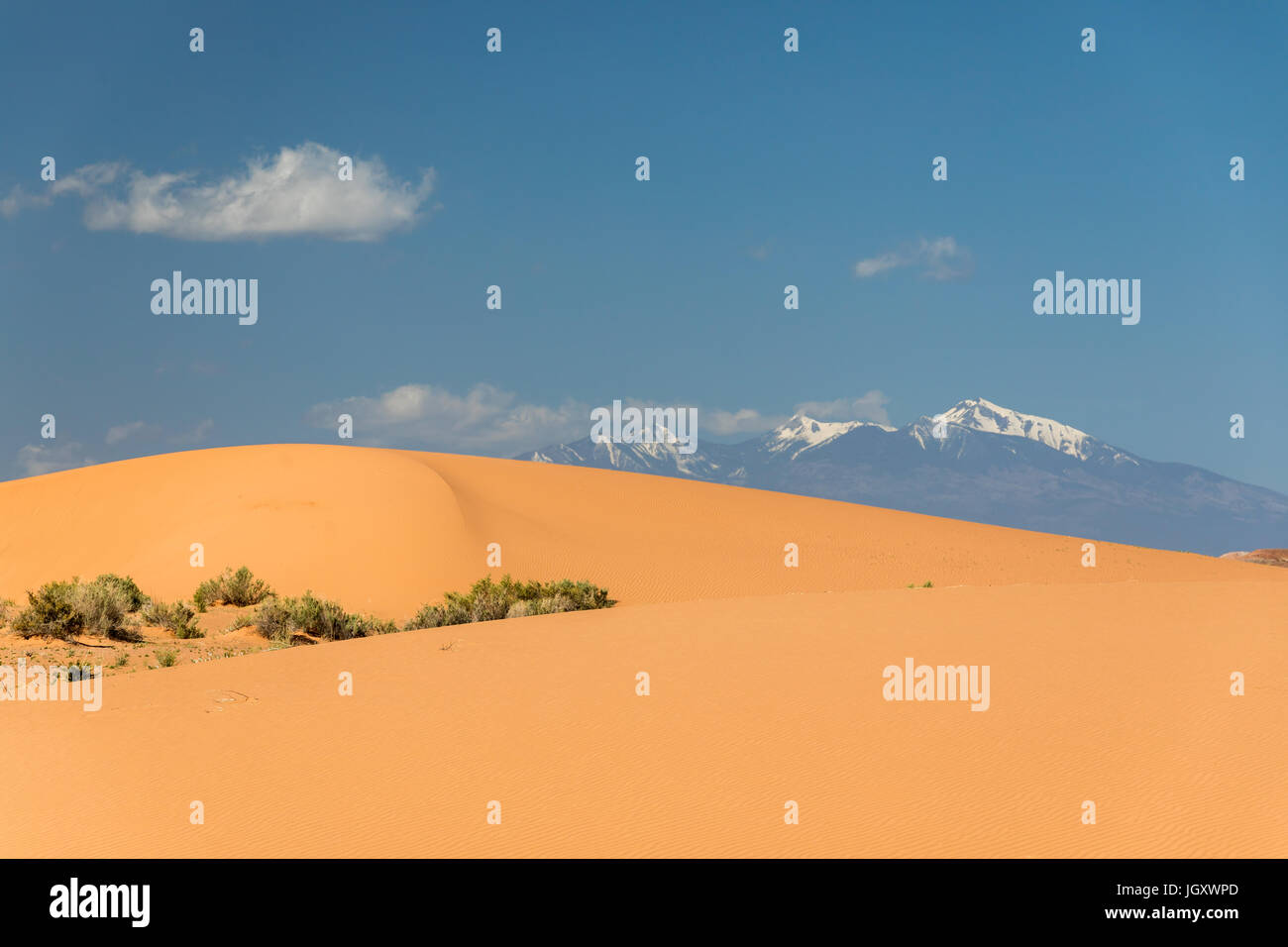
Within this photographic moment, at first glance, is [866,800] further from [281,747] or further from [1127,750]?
[281,747]

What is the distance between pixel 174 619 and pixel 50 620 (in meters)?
3.44

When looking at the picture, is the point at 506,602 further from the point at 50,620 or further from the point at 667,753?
the point at 667,753

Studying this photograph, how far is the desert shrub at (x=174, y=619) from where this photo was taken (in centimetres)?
2181

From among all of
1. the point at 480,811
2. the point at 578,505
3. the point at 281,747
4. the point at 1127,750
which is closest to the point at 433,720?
the point at 281,747

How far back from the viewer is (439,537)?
119 ft

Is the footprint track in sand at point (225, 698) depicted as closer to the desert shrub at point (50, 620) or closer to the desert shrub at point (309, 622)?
the desert shrub at point (50, 620)

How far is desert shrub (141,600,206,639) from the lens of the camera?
71.6 feet

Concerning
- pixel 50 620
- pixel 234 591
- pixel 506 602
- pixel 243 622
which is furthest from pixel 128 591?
pixel 506 602

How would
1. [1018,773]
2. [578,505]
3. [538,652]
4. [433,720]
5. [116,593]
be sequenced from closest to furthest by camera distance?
[1018,773]
[433,720]
[538,652]
[116,593]
[578,505]

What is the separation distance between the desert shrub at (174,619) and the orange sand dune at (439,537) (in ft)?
22.4

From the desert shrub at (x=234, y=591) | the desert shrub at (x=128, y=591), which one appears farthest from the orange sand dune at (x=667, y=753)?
the desert shrub at (x=234, y=591)

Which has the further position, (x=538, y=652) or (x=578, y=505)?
(x=578, y=505)
